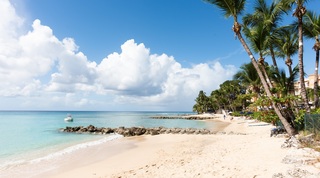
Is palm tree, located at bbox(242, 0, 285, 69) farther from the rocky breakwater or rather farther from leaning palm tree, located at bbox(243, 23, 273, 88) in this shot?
the rocky breakwater

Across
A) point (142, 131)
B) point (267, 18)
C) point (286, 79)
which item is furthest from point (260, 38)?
point (142, 131)

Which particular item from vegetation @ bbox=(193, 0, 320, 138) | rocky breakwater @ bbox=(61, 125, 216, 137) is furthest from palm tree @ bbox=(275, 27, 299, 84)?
rocky breakwater @ bbox=(61, 125, 216, 137)

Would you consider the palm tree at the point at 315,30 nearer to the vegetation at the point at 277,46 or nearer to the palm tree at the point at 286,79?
the vegetation at the point at 277,46

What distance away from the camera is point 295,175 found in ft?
18.3

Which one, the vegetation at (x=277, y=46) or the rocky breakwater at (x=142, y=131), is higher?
the vegetation at (x=277, y=46)

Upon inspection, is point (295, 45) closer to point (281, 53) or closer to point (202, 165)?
point (281, 53)

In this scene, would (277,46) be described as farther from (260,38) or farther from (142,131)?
(142,131)

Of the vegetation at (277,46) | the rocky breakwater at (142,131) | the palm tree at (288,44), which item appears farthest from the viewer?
the rocky breakwater at (142,131)

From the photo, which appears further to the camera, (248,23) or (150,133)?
(150,133)

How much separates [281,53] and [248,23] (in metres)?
3.95

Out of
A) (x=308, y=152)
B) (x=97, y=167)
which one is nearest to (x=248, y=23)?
(x=308, y=152)


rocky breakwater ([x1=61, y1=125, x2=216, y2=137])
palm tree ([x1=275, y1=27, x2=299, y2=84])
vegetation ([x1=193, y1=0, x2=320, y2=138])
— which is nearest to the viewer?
vegetation ([x1=193, y1=0, x2=320, y2=138])

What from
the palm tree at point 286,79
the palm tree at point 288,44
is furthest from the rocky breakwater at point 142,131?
the palm tree at point 288,44

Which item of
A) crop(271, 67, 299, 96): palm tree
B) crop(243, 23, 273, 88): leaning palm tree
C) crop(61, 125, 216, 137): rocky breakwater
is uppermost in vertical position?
crop(243, 23, 273, 88): leaning palm tree
